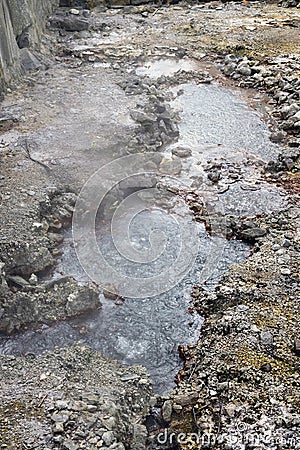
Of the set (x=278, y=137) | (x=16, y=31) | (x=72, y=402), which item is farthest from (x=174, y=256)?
(x=16, y=31)

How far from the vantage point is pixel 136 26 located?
13.0 meters

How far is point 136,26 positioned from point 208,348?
10.2 meters

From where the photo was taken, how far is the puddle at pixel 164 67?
1036cm

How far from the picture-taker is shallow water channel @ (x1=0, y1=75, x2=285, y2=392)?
4965 mm

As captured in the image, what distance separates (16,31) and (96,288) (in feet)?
20.6

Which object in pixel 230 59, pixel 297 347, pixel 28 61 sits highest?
pixel 28 61

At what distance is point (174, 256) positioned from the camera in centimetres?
606

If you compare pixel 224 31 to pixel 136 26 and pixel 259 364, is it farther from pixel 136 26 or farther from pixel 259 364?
pixel 259 364

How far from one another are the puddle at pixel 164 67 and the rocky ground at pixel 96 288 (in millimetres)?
175

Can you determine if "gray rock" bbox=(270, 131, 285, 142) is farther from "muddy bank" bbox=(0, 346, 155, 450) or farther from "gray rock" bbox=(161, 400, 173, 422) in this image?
"gray rock" bbox=(161, 400, 173, 422)

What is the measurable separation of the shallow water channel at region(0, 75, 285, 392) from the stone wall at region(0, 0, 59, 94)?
3.00 m

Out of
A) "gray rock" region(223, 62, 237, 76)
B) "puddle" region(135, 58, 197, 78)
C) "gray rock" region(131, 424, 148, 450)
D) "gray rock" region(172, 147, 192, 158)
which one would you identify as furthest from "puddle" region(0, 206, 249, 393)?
"gray rock" region(223, 62, 237, 76)

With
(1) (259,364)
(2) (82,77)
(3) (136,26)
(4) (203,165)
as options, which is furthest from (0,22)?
(1) (259,364)

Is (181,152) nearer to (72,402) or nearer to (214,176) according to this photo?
(214,176)
